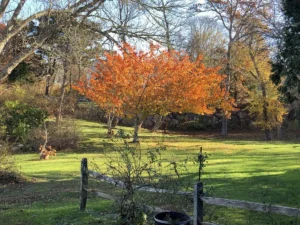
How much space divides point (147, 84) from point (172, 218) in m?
17.4

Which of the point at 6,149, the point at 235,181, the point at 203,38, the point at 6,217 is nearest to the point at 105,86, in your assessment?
the point at 6,149

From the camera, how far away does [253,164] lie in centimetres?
1449

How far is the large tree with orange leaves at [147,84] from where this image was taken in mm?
21984

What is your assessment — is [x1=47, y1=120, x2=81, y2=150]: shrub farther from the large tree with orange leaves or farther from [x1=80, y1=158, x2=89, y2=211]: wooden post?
[x1=80, y1=158, x2=89, y2=211]: wooden post

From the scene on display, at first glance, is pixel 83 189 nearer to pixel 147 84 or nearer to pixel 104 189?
pixel 104 189

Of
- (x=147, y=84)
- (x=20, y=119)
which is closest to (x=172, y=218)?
(x=147, y=84)

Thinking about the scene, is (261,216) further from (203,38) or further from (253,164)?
(203,38)

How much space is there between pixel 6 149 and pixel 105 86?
1011 cm

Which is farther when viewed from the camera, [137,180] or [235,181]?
[235,181]

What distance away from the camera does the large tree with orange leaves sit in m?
22.0

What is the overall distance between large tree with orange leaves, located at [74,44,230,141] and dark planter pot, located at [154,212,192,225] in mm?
16523

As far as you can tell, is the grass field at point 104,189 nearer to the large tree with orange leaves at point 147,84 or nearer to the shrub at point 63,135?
the shrub at point 63,135

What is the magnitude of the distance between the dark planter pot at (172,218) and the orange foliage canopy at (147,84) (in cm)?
1661

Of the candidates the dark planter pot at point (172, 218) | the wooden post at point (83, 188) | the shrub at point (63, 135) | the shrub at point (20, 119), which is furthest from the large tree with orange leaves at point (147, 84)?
the dark planter pot at point (172, 218)
